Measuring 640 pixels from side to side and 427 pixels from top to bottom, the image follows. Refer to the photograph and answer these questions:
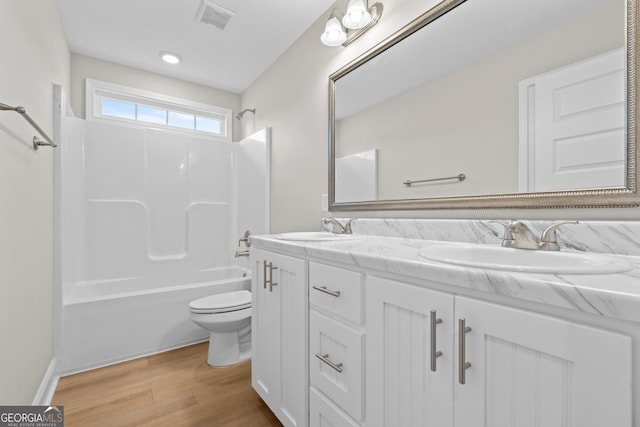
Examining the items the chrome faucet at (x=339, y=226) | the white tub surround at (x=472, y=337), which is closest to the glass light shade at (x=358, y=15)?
the chrome faucet at (x=339, y=226)

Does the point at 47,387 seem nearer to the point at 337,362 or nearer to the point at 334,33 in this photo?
the point at 337,362

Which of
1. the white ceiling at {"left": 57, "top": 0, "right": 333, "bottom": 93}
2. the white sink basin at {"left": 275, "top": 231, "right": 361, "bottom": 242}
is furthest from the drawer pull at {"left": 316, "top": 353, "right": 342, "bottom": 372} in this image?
the white ceiling at {"left": 57, "top": 0, "right": 333, "bottom": 93}

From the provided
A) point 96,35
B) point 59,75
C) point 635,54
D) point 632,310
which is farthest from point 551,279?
point 96,35

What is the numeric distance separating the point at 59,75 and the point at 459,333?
277 cm

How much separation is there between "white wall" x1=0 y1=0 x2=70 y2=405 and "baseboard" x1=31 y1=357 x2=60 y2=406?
5cm

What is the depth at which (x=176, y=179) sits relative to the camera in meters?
2.94

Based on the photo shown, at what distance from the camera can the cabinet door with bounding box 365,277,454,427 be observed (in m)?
0.66

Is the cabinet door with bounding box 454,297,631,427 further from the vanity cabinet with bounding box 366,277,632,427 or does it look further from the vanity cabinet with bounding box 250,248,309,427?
the vanity cabinet with bounding box 250,248,309,427

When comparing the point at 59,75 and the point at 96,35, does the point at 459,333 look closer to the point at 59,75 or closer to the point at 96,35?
the point at 59,75

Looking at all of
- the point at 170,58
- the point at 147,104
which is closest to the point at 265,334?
the point at 170,58

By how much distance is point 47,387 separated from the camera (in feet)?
5.27

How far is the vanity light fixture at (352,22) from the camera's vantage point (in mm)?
1502

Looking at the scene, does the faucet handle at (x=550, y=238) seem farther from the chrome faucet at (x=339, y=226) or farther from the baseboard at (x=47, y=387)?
the baseboard at (x=47, y=387)

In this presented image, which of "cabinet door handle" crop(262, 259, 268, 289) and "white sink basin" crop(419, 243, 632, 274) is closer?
"white sink basin" crop(419, 243, 632, 274)
